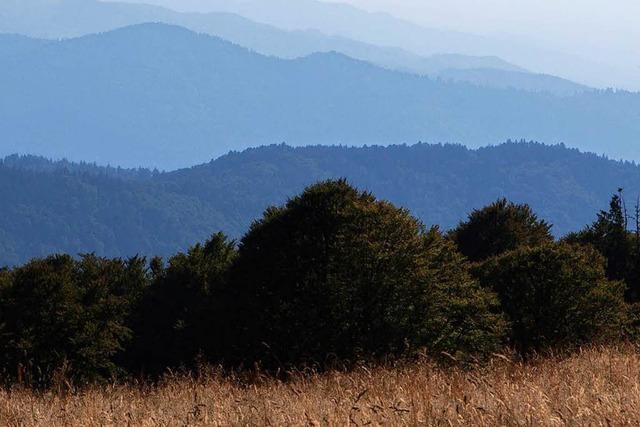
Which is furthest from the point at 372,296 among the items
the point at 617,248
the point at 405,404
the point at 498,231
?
the point at 617,248

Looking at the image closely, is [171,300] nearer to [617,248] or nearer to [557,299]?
[557,299]

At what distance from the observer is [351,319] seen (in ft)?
61.6

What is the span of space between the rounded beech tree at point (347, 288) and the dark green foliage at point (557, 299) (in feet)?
22.8

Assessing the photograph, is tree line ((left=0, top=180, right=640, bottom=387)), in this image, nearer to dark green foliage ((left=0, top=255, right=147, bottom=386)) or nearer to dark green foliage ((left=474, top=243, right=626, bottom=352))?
dark green foliage ((left=474, top=243, right=626, bottom=352))

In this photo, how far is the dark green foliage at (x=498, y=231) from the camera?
1797 inches

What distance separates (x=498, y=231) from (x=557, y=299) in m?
19.0

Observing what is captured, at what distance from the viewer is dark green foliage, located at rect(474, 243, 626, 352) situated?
1073 inches

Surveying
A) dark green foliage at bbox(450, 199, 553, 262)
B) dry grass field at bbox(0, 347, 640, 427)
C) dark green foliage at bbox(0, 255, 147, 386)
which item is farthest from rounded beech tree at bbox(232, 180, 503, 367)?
dark green foliage at bbox(450, 199, 553, 262)

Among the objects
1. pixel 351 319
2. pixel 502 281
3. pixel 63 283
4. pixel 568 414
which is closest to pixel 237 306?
pixel 351 319

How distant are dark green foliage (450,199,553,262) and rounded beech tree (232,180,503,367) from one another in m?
25.3

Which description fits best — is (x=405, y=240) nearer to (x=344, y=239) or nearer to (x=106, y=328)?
(x=344, y=239)

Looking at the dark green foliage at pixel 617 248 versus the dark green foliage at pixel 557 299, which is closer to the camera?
the dark green foliage at pixel 557 299

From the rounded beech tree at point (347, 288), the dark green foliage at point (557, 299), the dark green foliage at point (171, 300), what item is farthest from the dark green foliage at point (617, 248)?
the rounded beech tree at point (347, 288)

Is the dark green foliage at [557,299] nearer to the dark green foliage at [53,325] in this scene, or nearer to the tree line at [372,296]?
the tree line at [372,296]
